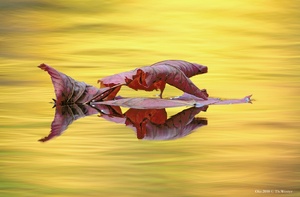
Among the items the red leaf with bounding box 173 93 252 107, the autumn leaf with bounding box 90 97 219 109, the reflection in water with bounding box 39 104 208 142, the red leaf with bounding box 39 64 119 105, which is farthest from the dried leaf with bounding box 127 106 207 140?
the red leaf with bounding box 39 64 119 105

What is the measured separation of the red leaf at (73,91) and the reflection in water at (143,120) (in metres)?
0.05

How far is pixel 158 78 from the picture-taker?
19.0ft

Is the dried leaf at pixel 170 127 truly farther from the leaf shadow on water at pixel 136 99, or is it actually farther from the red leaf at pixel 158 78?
the red leaf at pixel 158 78

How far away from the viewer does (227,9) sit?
1235 centimetres

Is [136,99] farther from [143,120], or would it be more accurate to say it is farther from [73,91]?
[143,120]

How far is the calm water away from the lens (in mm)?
3658

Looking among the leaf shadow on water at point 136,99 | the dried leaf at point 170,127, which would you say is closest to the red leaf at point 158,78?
the leaf shadow on water at point 136,99

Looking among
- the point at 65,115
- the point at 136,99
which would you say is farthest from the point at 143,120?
the point at 136,99

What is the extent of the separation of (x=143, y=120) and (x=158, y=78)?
55 cm

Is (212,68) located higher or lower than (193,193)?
lower

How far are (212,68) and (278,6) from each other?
16.2ft

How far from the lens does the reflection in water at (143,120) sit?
484 cm

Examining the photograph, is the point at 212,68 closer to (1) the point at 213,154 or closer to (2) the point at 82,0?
(1) the point at 213,154

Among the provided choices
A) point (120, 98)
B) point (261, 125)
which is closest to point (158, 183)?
point (261, 125)
